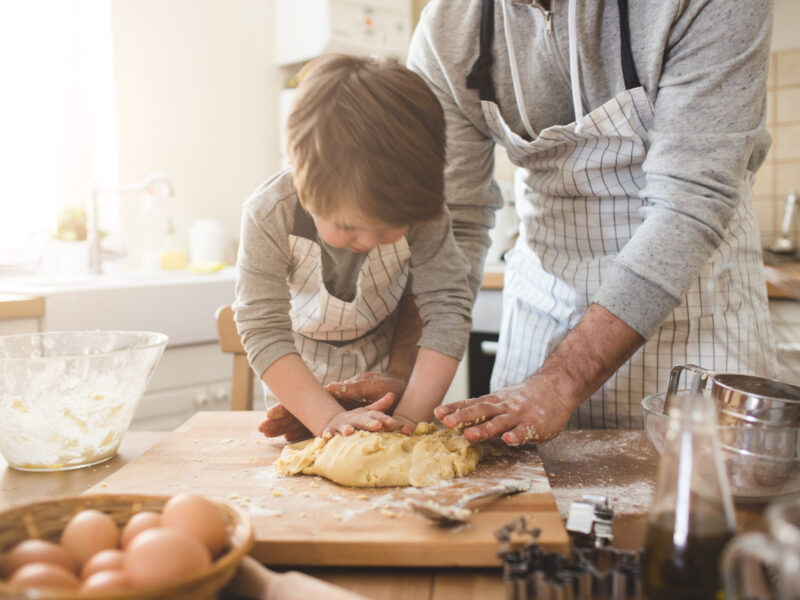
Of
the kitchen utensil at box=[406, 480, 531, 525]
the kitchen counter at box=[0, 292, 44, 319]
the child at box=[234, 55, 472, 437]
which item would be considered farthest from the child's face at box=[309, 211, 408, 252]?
the kitchen counter at box=[0, 292, 44, 319]

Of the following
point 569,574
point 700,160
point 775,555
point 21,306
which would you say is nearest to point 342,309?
point 700,160

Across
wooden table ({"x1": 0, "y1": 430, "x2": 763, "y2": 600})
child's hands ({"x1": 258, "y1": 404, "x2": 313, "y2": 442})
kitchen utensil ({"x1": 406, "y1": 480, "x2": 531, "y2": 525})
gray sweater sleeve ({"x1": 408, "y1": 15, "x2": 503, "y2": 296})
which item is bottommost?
wooden table ({"x1": 0, "y1": 430, "x2": 763, "y2": 600})

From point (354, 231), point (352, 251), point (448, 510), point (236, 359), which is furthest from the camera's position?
point (236, 359)

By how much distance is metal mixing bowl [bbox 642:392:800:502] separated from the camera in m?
0.69

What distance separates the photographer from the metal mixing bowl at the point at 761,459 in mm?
689

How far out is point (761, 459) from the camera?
699mm

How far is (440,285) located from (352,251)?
0.50 feet

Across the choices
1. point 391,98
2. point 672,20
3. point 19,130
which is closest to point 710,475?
point 391,98

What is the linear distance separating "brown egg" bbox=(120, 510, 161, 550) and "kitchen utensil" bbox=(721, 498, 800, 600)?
0.40m

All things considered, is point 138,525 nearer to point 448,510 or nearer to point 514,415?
point 448,510

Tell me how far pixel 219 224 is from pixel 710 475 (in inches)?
101

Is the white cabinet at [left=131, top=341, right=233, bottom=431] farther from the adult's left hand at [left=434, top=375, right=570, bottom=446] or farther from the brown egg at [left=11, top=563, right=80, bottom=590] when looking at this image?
the brown egg at [left=11, top=563, right=80, bottom=590]

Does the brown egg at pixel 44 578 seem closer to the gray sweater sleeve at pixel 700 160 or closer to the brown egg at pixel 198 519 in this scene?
the brown egg at pixel 198 519

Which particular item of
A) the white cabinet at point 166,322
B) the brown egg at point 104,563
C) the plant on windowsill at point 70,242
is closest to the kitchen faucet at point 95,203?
the plant on windowsill at point 70,242
